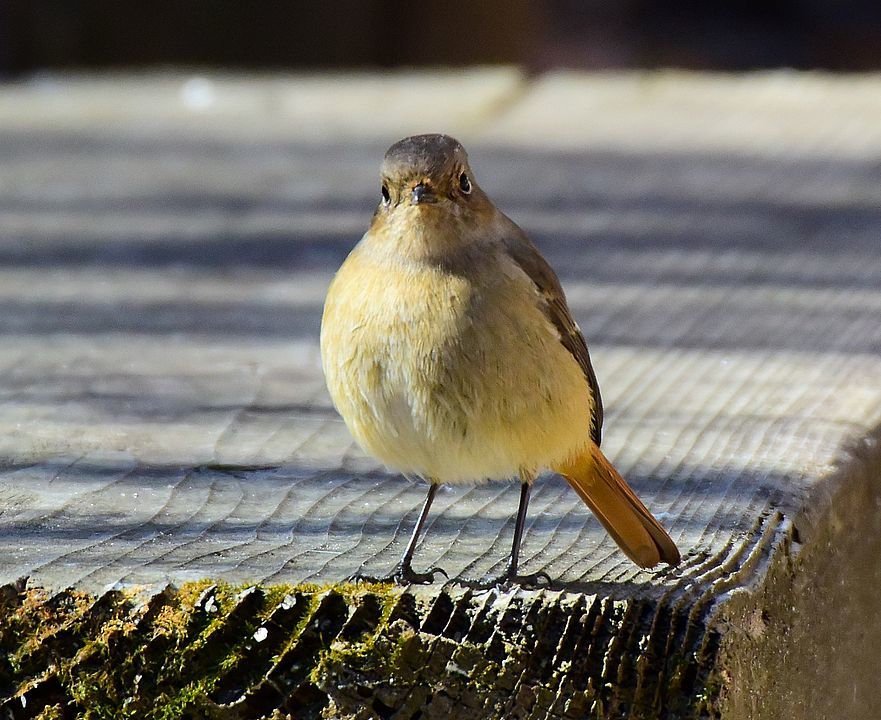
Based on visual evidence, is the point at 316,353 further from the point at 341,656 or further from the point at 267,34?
the point at 267,34

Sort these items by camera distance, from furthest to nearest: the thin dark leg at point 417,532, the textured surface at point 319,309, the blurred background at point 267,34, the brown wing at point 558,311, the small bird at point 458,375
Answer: the blurred background at point 267,34 → the brown wing at point 558,311 → the small bird at point 458,375 → the textured surface at point 319,309 → the thin dark leg at point 417,532

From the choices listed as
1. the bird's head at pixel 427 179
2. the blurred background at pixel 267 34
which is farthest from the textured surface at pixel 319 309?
the blurred background at pixel 267 34

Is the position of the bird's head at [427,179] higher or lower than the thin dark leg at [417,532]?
higher

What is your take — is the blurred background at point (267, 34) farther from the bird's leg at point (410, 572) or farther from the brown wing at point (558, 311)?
the bird's leg at point (410, 572)

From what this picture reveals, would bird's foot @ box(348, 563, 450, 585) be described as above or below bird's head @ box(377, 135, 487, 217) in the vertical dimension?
below

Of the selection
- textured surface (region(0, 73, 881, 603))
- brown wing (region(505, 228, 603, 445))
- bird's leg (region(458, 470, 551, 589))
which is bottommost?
textured surface (region(0, 73, 881, 603))

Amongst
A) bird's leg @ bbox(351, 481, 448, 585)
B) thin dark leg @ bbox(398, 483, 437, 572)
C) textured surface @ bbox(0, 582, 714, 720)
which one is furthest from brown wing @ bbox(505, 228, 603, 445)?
textured surface @ bbox(0, 582, 714, 720)

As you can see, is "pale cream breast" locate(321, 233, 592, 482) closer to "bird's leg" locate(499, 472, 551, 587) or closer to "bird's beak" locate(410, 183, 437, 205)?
"bird's leg" locate(499, 472, 551, 587)
